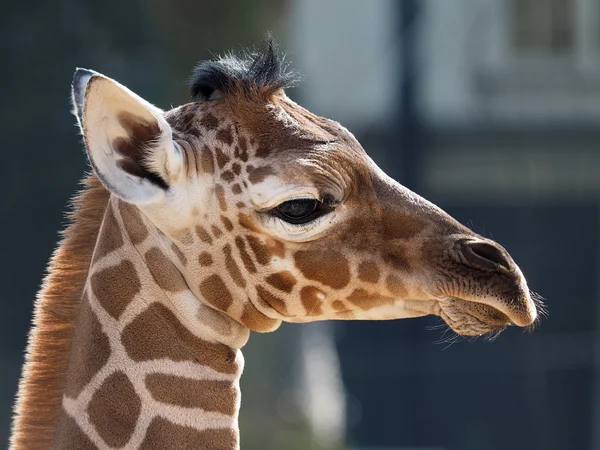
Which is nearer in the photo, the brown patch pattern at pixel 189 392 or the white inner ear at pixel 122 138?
the white inner ear at pixel 122 138

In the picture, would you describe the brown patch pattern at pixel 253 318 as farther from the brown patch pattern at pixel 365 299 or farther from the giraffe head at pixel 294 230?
the brown patch pattern at pixel 365 299

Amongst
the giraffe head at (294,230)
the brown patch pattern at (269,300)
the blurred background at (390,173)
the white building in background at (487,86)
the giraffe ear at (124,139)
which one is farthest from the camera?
the white building in background at (487,86)

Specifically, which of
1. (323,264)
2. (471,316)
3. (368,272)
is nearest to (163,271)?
(323,264)

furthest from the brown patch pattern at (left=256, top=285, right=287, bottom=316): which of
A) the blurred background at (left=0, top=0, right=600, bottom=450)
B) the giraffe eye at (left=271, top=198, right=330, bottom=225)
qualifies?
the blurred background at (left=0, top=0, right=600, bottom=450)

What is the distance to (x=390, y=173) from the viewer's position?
9.45 metres

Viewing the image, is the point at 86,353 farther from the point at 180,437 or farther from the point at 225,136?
the point at 225,136

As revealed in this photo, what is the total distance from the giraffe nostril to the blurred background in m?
4.38

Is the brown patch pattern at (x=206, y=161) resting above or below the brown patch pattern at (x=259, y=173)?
above

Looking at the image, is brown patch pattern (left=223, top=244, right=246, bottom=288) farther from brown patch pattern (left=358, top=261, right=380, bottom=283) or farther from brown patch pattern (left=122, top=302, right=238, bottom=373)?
brown patch pattern (left=358, top=261, right=380, bottom=283)

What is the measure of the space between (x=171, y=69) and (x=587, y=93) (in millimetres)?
6588

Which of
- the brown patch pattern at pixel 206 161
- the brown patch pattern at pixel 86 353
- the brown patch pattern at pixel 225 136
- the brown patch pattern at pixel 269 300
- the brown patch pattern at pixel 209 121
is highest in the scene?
the brown patch pattern at pixel 209 121

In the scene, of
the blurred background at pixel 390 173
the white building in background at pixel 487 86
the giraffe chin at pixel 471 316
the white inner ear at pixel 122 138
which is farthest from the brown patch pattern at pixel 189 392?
the white building in background at pixel 487 86

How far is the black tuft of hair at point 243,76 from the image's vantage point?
9.35 ft

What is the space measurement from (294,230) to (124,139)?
496 mm
